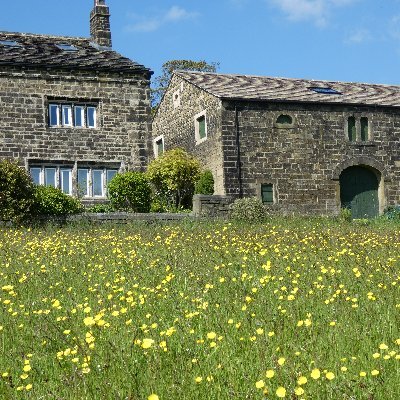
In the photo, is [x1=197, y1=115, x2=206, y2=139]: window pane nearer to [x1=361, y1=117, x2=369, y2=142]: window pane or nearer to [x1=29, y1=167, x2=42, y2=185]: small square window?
[x1=361, y1=117, x2=369, y2=142]: window pane

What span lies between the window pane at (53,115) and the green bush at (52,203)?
469cm

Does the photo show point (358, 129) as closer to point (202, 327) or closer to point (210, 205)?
point (210, 205)

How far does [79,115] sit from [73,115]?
0.24 metres

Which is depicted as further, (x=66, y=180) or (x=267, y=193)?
(x=267, y=193)

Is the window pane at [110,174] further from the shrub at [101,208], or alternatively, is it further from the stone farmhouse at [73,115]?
the shrub at [101,208]

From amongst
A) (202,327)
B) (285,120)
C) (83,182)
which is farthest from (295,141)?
(202,327)

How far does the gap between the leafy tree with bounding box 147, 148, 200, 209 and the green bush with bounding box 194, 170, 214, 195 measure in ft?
1.51

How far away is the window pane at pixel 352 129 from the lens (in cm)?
2927

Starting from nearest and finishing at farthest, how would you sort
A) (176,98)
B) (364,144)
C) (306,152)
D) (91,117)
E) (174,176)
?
(91,117), (174,176), (306,152), (364,144), (176,98)

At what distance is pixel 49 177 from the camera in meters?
24.7

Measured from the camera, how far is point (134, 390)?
14.2 ft

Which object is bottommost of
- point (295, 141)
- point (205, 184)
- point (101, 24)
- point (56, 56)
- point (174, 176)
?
point (205, 184)

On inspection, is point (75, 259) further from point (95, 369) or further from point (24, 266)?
point (95, 369)

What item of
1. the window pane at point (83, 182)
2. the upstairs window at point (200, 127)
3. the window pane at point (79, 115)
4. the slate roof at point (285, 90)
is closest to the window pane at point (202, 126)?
the upstairs window at point (200, 127)
